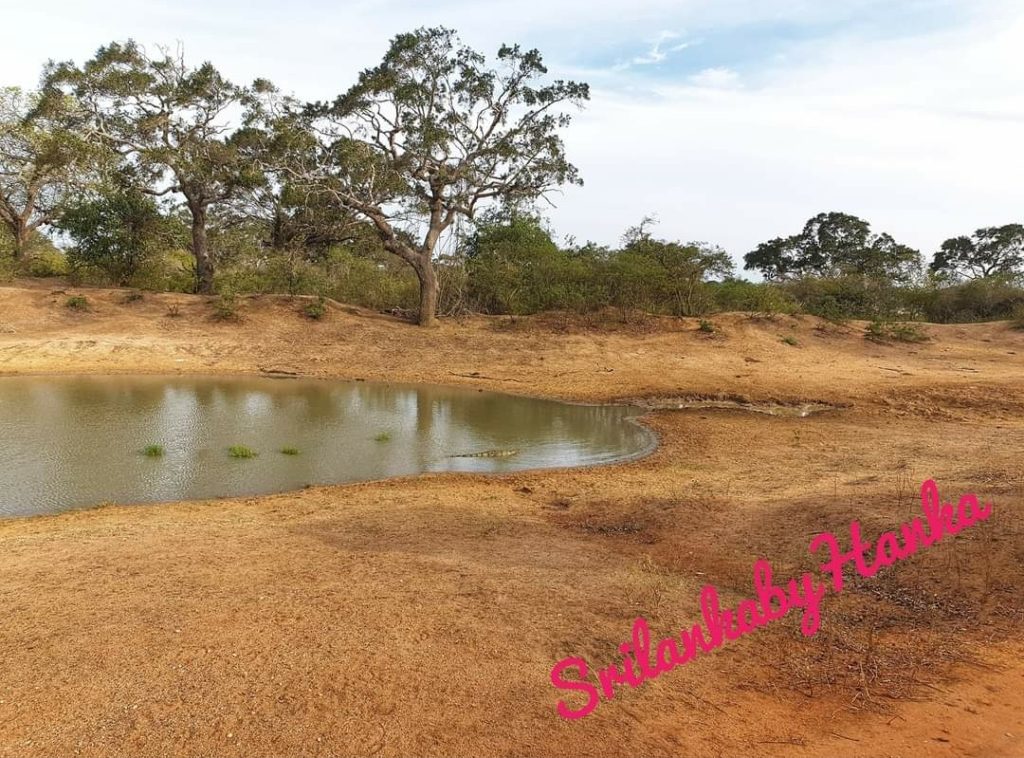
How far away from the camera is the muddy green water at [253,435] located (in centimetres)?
734

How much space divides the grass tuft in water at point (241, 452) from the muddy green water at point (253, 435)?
0.17 meters

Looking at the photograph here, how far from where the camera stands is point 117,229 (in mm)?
20016

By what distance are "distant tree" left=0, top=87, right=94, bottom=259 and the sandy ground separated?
735 inches

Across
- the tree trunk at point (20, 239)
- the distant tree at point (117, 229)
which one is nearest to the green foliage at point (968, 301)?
the distant tree at point (117, 229)

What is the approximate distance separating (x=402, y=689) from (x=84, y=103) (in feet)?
77.3

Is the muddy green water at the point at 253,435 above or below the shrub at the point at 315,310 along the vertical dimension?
below

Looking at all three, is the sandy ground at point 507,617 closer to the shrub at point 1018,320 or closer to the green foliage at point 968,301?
the shrub at point 1018,320

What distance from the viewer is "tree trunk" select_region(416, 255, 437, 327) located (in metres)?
20.5

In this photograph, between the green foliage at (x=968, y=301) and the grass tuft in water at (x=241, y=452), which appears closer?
the grass tuft in water at (x=241, y=452)

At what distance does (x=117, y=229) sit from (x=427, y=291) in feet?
32.7

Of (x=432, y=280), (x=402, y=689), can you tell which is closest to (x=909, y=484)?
(x=402, y=689)

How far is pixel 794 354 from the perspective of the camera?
18.1 metres

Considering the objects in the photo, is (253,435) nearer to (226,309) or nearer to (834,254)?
(226,309)

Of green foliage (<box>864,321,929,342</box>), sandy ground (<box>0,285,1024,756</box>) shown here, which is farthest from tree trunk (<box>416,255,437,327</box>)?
green foliage (<box>864,321,929,342</box>)
